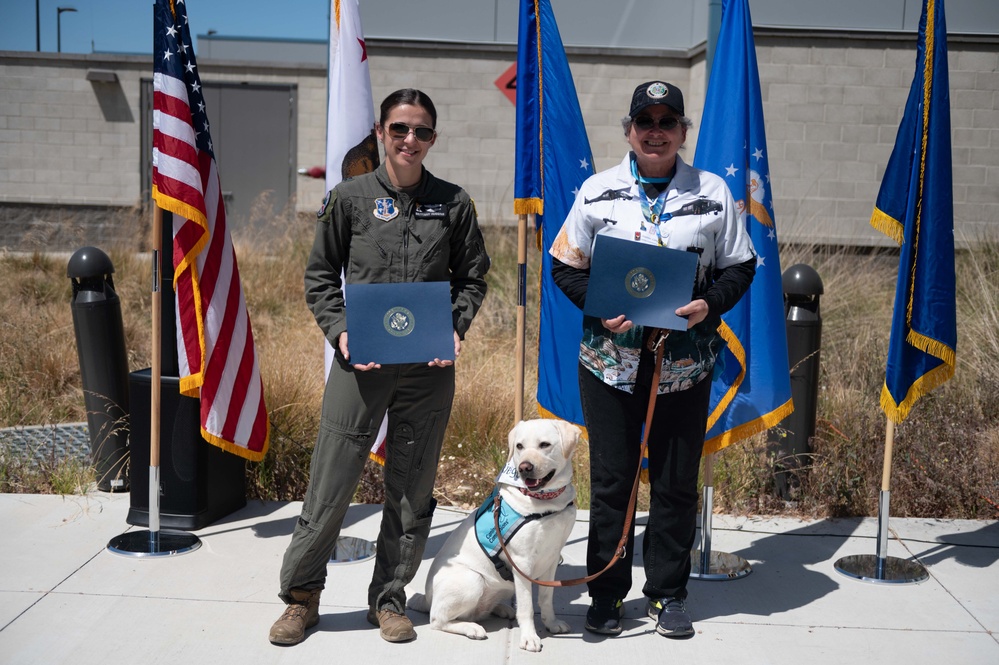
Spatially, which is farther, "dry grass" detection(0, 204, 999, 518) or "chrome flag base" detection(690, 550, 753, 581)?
"dry grass" detection(0, 204, 999, 518)

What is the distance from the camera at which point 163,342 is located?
218 inches

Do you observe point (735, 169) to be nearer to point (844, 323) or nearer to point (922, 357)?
point (922, 357)

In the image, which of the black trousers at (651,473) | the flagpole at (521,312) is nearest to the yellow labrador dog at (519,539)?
the black trousers at (651,473)

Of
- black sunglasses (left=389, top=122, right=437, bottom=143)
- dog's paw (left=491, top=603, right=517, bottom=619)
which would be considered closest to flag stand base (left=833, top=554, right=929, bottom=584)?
dog's paw (left=491, top=603, right=517, bottom=619)

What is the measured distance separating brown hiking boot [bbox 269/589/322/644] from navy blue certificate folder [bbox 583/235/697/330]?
1759 millimetres

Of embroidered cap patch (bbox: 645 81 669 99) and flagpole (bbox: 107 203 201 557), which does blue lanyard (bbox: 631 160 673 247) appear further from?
flagpole (bbox: 107 203 201 557)

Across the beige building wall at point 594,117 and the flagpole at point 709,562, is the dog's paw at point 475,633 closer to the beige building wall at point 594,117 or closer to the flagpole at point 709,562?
the flagpole at point 709,562

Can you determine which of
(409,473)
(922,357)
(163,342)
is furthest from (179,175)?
(922,357)

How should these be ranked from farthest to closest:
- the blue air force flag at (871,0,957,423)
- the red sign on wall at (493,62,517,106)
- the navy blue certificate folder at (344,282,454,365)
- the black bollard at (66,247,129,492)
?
the red sign on wall at (493,62,517,106), the black bollard at (66,247,129,492), the blue air force flag at (871,0,957,423), the navy blue certificate folder at (344,282,454,365)

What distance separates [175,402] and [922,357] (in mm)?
4094

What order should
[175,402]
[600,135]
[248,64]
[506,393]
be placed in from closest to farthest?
[175,402] < [506,393] < [600,135] < [248,64]

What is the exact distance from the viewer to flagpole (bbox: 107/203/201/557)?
4.92m

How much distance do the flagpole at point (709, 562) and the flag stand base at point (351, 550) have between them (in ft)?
5.65

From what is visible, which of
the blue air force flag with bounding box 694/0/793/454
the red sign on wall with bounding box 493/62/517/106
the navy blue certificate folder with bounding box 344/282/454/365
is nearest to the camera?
the navy blue certificate folder with bounding box 344/282/454/365
